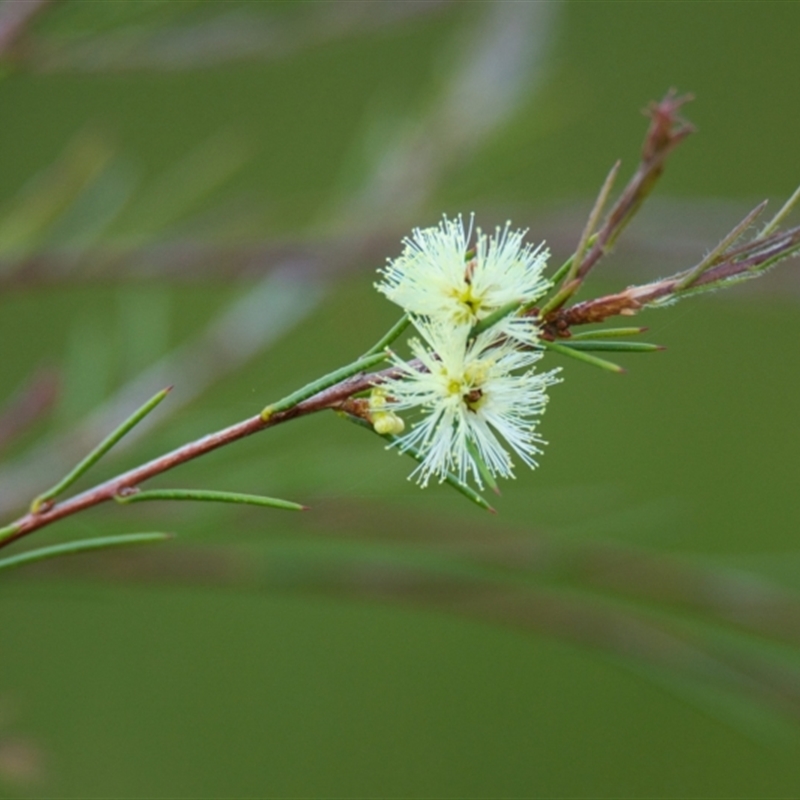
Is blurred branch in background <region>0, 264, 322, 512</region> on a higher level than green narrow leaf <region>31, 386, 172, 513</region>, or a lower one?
higher

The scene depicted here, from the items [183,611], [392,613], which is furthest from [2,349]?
[392,613]

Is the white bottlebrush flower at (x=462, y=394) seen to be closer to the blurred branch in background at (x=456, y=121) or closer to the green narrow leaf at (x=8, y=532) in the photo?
the green narrow leaf at (x=8, y=532)

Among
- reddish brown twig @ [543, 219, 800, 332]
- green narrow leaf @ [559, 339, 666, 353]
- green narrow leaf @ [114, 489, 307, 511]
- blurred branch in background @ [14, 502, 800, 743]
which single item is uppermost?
blurred branch in background @ [14, 502, 800, 743]

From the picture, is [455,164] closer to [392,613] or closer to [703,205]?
[703,205]

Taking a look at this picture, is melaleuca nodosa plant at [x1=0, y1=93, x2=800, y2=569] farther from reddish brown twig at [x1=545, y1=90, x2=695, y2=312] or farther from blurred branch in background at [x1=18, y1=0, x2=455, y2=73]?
blurred branch in background at [x1=18, y1=0, x2=455, y2=73]

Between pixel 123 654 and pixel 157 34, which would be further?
pixel 123 654

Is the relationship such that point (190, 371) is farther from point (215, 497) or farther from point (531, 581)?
point (215, 497)

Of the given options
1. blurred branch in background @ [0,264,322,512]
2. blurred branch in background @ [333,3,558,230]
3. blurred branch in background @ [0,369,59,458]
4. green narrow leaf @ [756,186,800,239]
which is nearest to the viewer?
green narrow leaf @ [756,186,800,239]

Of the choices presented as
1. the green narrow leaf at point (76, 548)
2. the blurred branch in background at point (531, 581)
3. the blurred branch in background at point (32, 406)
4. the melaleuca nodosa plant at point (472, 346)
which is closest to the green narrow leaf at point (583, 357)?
the melaleuca nodosa plant at point (472, 346)

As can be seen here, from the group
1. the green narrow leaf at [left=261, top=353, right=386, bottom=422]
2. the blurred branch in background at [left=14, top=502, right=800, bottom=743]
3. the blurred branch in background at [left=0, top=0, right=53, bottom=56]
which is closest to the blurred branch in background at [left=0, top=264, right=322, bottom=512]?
the blurred branch in background at [left=14, top=502, right=800, bottom=743]

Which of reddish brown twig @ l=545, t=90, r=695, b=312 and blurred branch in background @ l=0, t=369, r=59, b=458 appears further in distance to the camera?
blurred branch in background @ l=0, t=369, r=59, b=458
